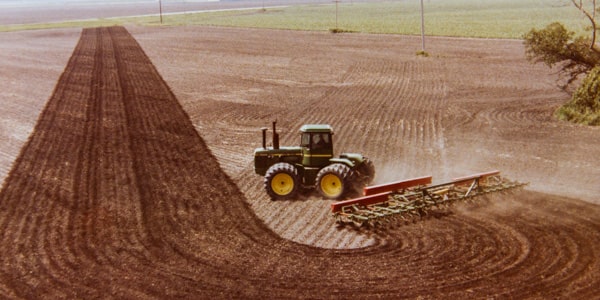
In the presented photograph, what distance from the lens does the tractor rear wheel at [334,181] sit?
16938 millimetres

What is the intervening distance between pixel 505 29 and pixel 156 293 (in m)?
73.1

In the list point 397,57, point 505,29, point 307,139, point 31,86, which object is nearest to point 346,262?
point 307,139

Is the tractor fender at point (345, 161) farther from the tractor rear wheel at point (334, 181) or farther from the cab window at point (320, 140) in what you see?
the cab window at point (320, 140)

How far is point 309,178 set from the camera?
18.0 m

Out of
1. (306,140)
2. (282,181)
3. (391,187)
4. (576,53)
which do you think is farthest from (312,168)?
(576,53)

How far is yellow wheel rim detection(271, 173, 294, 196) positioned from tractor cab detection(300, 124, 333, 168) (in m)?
0.81

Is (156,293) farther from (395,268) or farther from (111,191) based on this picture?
(111,191)

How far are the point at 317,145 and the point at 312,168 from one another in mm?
685

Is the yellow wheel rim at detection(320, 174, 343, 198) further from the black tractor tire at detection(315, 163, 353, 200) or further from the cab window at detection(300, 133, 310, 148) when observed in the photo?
the cab window at detection(300, 133, 310, 148)

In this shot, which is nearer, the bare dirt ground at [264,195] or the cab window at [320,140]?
the bare dirt ground at [264,195]

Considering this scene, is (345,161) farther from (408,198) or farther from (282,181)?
(408,198)

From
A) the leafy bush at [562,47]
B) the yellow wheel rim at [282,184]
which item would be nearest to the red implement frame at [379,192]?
the yellow wheel rim at [282,184]

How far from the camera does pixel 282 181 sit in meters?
17.7

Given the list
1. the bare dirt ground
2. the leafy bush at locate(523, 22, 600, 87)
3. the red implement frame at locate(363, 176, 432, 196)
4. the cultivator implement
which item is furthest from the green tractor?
the leafy bush at locate(523, 22, 600, 87)
